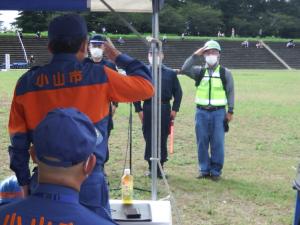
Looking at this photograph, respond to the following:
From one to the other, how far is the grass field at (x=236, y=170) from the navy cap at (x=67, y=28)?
10.2 feet

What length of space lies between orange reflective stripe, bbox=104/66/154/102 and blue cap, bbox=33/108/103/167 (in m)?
1.35

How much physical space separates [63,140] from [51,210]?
9.0 inches

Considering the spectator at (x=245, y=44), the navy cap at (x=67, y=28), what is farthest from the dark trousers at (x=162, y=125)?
the spectator at (x=245, y=44)

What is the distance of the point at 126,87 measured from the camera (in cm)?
322

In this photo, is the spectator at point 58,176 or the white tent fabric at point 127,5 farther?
the white tent fabric at point 127,5

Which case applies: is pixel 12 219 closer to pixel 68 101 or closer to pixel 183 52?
pixel 68 101

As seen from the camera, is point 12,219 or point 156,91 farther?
point 156,91

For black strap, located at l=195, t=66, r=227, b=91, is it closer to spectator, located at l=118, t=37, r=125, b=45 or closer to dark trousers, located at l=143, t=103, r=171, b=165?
dark trousers, located at l=143, t=103, r=171, b=165

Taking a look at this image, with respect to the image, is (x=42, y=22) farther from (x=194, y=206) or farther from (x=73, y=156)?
(x=73, y=156)

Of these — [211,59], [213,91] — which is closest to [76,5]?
[211,59]

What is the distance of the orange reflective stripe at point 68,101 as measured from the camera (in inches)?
122

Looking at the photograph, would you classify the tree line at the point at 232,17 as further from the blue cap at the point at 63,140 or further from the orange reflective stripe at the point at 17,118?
the blue cap at the point at 63,140

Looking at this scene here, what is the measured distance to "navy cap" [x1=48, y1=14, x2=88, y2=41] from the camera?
10.2 ft

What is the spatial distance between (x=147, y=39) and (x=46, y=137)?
273 cm
